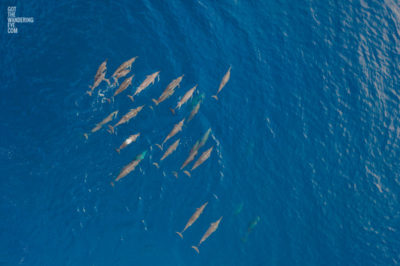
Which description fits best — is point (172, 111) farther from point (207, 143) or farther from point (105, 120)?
point (207, 143)

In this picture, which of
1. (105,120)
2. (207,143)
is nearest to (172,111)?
(105,120)

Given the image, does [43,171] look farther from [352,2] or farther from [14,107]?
[352,2]

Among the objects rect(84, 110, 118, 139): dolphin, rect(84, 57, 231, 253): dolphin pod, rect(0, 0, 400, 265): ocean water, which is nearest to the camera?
rect(84, 57, 231, 253): dolphin pod

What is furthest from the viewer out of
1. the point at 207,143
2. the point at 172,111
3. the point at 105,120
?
the point at 207,143

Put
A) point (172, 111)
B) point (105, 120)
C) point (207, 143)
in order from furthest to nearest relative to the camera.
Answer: point (207, 143) → point (105, 120) → point (172, 111)

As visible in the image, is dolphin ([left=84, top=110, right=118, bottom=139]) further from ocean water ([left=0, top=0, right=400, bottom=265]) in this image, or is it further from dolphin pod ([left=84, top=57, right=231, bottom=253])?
ocean water ([left=0, top=0, right=400, bottom=265])

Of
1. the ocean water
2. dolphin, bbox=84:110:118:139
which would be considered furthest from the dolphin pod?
the ocean water

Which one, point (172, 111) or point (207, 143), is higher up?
point (172, 111)

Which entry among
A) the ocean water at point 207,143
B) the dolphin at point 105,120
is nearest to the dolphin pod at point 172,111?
the dolphin at point 105,120
